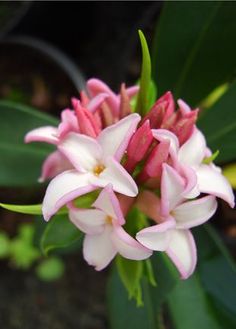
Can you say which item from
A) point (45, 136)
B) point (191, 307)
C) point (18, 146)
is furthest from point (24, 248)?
point (45, 136)

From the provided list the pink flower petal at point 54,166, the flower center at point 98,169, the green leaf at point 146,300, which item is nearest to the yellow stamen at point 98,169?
the flower center at point 98,169

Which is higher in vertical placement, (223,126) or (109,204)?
(109,204)

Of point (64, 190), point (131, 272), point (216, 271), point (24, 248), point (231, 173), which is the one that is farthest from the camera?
point (24, 248)

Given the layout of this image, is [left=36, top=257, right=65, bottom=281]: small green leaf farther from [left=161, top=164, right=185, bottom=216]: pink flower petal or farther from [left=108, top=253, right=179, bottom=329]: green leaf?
[left=161, top=164, right=185, bottom=216]: pink flower petal

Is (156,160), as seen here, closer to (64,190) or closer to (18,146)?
(64,190)

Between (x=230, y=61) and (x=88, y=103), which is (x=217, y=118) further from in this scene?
(x=88, y=103)

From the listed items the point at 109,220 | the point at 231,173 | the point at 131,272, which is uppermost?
the point at 109,220

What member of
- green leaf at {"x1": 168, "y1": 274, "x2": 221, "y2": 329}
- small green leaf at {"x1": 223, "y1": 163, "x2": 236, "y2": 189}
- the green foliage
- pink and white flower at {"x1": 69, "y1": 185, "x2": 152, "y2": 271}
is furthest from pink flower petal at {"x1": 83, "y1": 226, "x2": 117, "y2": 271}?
the green foliage
